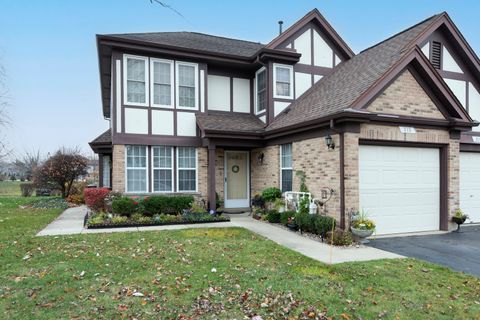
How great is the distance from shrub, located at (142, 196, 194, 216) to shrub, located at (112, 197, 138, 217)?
0.36m

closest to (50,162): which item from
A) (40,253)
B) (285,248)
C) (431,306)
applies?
(40,253)

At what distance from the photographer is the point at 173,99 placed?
1206cm

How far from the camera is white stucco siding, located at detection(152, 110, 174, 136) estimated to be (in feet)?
38.7

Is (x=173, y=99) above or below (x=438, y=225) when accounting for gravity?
above

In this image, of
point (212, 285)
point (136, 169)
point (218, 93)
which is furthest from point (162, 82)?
point (212, 285)

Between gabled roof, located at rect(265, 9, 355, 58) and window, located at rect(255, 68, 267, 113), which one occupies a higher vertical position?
gabled roof, located at rect(265, 9, 355, 58)

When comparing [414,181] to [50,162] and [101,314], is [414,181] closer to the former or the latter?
[101,314]

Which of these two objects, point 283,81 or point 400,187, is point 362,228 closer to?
point 400,187

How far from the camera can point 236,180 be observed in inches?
525

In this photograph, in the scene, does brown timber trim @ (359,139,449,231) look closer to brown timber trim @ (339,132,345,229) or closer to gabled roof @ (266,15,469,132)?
gabled roof @ (266,15,469,132)

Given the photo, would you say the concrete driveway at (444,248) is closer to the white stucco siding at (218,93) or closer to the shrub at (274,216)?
the shrub at (274,216)

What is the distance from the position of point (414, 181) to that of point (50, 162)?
1908 centimetres

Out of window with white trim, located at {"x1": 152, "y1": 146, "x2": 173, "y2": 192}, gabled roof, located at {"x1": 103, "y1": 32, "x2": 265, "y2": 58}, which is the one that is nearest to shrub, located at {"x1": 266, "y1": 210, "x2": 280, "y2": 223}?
window with white trim, located at {"x1": 152, "y1": 146, "x2": 173, "y2": 192}

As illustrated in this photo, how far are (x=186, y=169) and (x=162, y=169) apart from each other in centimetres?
91
